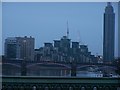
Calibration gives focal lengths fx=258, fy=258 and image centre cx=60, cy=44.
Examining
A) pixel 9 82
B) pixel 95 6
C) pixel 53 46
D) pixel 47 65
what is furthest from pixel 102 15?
pixel 9 82

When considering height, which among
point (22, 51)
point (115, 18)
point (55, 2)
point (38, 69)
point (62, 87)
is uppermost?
point (55, 2)

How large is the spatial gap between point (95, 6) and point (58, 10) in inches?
15.4

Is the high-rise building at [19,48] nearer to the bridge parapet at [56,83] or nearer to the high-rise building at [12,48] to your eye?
the high-rise building at [12,48]

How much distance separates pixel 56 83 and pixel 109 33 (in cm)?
74

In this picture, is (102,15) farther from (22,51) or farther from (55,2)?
(22,51)

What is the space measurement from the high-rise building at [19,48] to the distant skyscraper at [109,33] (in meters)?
0.75

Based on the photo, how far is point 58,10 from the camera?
274 centimetres

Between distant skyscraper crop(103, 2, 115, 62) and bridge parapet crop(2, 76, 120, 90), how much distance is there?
0.25m

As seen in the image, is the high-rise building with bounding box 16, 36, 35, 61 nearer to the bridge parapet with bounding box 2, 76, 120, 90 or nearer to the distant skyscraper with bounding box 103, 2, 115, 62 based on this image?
the bridge parapet with bounding box 2, 76, 120, 90

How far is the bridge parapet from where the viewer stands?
2604mm

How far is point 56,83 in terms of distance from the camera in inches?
103

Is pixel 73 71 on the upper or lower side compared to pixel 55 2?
lower

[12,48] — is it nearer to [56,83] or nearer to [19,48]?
[19,48]

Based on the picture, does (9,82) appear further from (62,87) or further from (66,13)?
(66,13)
